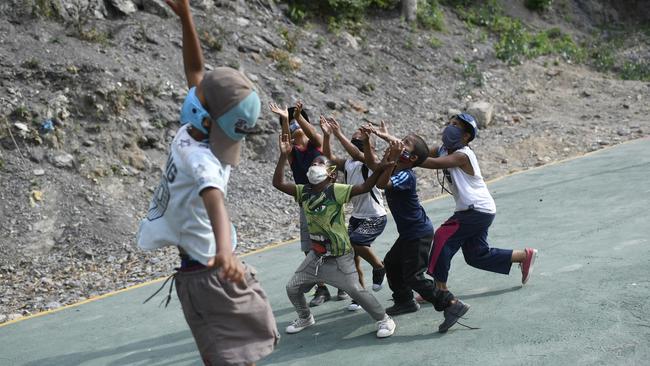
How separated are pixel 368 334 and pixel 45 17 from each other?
9556mm

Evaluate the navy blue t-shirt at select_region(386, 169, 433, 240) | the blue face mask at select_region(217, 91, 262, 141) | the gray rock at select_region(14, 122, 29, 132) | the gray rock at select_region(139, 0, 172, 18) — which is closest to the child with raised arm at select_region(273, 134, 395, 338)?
the navy blue t-shirt at select_region(386, 169, 433, 240)

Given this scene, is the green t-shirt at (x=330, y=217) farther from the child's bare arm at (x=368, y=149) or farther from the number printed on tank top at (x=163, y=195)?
the number printed on tank top at (x=163, y=195)

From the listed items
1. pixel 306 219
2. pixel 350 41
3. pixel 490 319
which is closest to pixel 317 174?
pixel 306 219

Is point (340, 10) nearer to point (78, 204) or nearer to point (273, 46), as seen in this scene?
point (273, 46)

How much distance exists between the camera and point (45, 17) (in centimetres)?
1294

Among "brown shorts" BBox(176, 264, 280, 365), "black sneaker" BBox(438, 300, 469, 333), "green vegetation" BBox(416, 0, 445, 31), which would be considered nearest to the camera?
"brown shorts" BBox(176, 264, 280, 365)

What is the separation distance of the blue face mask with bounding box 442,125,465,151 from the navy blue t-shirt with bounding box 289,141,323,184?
1.14 metres

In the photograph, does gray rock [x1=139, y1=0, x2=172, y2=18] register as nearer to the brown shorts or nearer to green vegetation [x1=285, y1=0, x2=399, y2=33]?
green vegetation [x1=285, y1=0, x2=399, y2=33]

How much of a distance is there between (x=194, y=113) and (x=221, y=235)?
0.66 m

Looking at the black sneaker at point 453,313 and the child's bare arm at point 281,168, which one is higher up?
the child's bare arm at point 281,168

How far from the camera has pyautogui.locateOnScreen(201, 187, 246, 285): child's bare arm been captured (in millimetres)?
3156

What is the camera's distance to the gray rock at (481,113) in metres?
15.0

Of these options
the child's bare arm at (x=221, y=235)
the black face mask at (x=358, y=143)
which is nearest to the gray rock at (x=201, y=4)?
the black face mask at (x=358, y=143)

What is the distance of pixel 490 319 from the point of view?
5.62m
